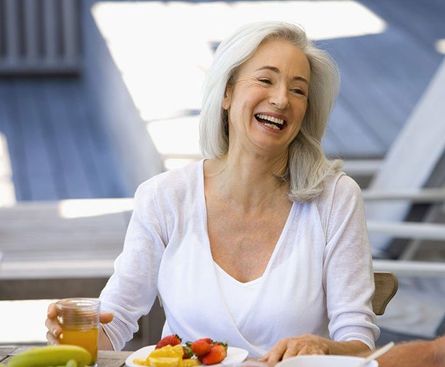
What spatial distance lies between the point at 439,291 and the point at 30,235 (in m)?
1.61

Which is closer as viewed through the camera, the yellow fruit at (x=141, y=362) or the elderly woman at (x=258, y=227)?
the yellow fruit at (x=141, y=362)

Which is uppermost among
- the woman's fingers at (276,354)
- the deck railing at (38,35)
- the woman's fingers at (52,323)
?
the woman's fingers at (276,354)

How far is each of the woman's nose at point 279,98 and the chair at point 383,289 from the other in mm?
388

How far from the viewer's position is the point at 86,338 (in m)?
1.85

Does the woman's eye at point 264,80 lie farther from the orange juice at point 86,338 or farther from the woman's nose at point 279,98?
the orange juice at point 86,338

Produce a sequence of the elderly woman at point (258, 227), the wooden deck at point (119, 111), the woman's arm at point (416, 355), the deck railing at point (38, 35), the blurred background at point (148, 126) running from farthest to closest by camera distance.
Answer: the deck railing at point (38, 35)
the wooden deck at point (119, 111)
the blurred background at point (148, 126)
the elderly woman at point (258, 227)
the woman's arm at point (416, 355)

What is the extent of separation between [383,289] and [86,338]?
0.68 metres

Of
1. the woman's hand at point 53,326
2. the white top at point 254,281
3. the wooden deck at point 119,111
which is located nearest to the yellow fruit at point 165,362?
the woman's hand at point 53,326

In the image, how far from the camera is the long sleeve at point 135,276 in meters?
2.21

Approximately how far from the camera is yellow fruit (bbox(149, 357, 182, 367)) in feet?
5.72

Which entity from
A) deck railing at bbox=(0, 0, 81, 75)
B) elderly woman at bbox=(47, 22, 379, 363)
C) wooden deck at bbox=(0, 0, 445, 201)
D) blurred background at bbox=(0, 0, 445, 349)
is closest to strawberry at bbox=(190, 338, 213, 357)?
elderly woman at bbox=(47, 22, 379, 363)

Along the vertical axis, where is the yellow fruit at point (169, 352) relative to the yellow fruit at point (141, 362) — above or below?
above

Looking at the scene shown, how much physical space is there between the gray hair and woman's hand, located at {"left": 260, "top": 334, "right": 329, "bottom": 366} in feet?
1.33

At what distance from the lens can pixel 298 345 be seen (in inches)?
73.4
